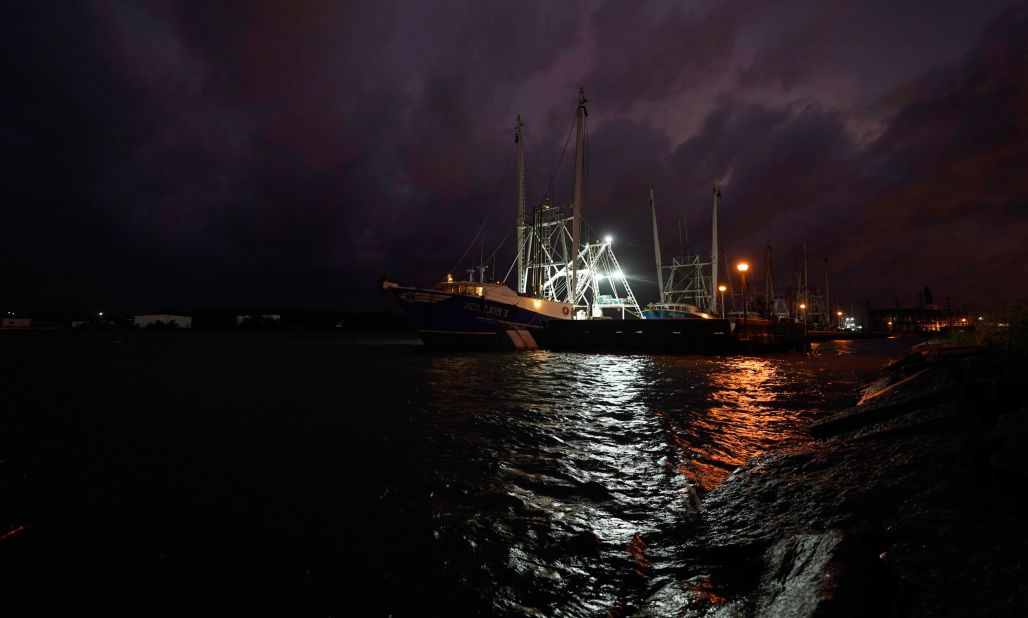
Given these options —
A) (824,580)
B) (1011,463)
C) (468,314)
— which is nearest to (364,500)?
(824,580)

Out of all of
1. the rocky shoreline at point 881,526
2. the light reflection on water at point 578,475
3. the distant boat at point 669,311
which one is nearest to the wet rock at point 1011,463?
the rocky shoreline at point 881,526

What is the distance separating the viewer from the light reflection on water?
329cm

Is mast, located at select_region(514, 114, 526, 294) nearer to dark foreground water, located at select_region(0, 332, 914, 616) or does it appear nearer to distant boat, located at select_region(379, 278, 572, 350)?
distant boat, located at select_region(379, 278, 572, 350)

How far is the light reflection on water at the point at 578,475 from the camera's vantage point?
3289mm

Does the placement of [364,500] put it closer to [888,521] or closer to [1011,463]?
[888,521]

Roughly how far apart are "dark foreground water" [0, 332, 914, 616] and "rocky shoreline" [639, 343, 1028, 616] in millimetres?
420

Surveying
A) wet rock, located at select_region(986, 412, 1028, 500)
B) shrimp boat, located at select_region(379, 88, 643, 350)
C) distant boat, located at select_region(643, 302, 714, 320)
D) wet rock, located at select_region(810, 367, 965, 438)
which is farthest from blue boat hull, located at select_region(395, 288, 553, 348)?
wet rock, located at select_region(986, 412, 1028, 500)

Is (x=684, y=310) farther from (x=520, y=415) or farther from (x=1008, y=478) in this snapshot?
(x=1008, y=478)

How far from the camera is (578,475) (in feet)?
18.1

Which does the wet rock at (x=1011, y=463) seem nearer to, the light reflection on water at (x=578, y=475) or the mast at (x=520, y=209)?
the light reflection on water at (x=578, y=475)

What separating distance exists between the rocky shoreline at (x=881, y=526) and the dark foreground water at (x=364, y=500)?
420mm

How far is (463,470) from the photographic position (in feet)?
19.0

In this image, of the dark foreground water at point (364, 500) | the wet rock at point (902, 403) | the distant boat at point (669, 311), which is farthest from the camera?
the distant boat at point (669, 311)

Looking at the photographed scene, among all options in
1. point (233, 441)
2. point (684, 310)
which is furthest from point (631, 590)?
point (684, 310)
